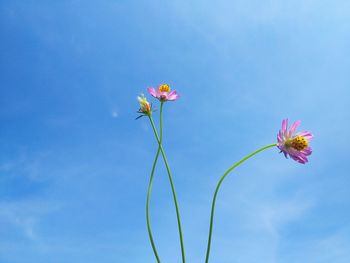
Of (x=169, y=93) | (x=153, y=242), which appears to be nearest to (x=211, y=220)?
(x=153, y=242)

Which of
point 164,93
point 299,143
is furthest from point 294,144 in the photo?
point 164,93

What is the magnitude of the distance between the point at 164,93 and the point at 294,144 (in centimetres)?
114

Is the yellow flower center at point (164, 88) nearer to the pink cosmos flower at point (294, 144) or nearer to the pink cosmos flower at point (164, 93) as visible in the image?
the pink cosmos flower at point (164, 93)

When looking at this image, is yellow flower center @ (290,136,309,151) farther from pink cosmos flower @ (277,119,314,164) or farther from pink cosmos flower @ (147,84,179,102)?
pink cosmos flower @ (147,84,179,102)

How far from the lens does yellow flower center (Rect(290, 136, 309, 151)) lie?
119 inches

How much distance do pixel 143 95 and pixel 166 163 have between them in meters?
0.97

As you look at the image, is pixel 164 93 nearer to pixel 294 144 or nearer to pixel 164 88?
pixel 164 88

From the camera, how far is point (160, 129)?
3207 mm

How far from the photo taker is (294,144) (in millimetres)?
3018

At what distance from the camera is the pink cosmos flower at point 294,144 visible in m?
3.01

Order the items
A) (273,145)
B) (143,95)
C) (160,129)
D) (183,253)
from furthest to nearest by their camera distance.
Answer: (143,95)
(160,129)
(273,145)
(183,253)

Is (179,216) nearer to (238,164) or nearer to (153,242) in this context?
(153,242)

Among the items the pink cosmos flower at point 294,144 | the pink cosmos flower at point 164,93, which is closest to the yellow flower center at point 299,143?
the pink cosmos flower at point 294,144

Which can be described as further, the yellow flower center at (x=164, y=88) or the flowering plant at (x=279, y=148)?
the yellow flower center at (x=164, y=88)
